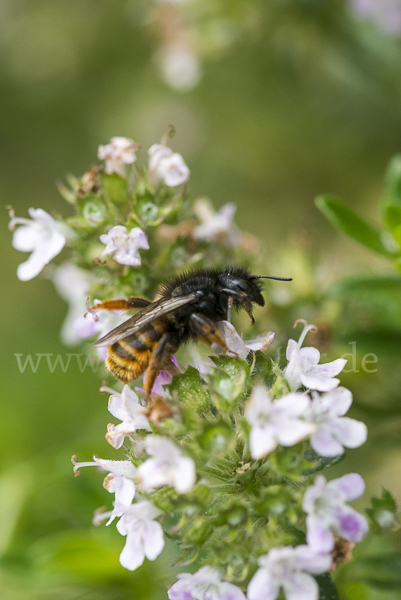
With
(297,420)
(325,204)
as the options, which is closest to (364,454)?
(325,204)

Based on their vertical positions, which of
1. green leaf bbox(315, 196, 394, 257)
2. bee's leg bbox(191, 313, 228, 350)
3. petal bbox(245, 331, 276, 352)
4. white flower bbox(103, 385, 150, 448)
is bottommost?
white flower bbox(103, 385, 150, 448)

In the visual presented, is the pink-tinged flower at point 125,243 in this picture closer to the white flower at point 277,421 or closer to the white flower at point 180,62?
the white flower at point 277,421

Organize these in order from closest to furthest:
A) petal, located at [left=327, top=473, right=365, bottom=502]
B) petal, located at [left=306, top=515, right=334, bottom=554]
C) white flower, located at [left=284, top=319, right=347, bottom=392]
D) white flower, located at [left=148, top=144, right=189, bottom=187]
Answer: petal, located at [left=306, top=515, right=334, bottom=554] → petal, located at [left=327, top=473, right=365, bottom=502] → white flower, located at [left=284, top=319, right=347, bottom=392] → white flower, located at [left=148, top=144, right=189, bottom=187]

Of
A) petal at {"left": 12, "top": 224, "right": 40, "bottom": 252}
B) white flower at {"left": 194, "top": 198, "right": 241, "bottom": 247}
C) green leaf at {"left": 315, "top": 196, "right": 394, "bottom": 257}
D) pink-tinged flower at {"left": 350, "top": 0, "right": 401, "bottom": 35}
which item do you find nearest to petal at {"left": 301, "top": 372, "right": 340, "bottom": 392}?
green leaf at {"left": 315, "top": 196, "right": 394, "bottom": 257}

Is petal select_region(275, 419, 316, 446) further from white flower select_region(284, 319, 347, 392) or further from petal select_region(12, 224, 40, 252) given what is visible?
petal select_region(12, 224, 40, 252)

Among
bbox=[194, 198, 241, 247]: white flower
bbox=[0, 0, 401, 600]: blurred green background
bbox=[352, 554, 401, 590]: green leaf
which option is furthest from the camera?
bbox=[0, 0, 401, 600]: blurred green background

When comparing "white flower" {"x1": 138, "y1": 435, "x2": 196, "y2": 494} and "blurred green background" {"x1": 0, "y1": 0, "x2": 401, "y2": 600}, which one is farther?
"blurred green background" {"x1": 0, "y1": 0, "x2": 401, "y2": 600}
